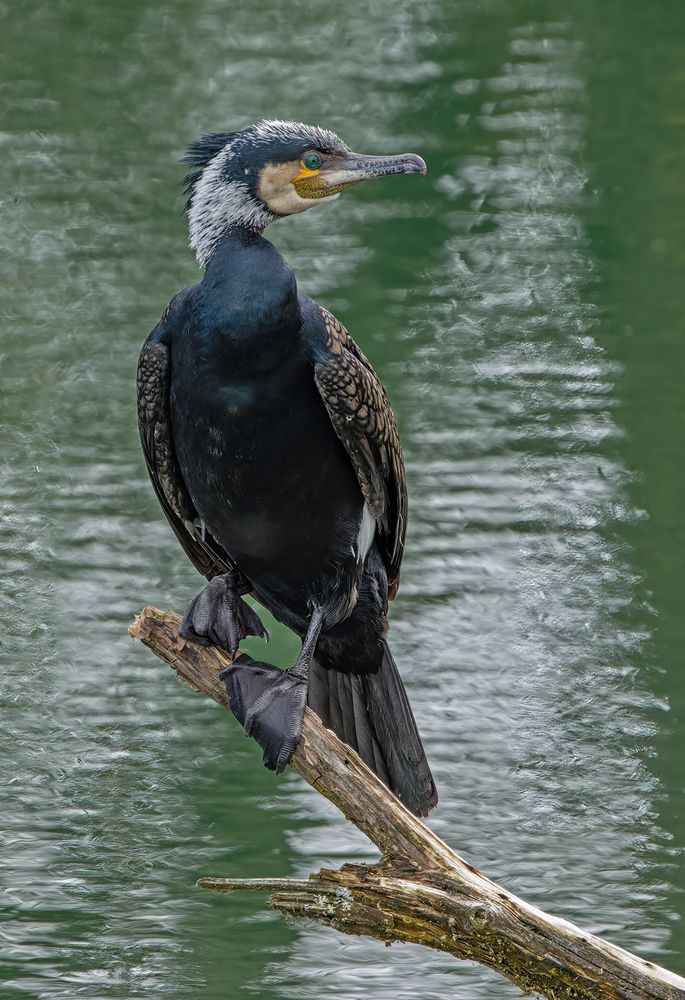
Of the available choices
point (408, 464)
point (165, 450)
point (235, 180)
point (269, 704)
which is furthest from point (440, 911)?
point (408, 464)

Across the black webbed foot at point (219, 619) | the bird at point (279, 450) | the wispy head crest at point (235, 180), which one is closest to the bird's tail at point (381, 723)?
the bird at point (279, 450)

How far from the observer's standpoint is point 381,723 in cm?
399

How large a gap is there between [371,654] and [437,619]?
2015 mm

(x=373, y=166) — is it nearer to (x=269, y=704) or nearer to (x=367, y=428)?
(x=367, y=428)

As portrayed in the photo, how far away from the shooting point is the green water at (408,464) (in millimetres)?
4820

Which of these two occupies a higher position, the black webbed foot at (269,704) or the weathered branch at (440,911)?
the black webbed foot at (269,704)

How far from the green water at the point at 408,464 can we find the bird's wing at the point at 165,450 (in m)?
1.16

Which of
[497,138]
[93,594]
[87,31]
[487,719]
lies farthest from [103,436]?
[87,31]

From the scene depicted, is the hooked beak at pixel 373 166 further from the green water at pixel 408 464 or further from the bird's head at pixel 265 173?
the green water at pixel 408 464

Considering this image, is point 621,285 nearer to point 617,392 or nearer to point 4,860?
point 617,392

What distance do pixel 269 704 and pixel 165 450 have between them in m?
0.65

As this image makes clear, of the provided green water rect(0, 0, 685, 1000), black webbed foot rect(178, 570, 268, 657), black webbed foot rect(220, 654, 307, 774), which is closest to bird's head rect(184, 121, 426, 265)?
black webbed foot rect(178, 570, 268, 657)

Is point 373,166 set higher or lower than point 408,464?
higher

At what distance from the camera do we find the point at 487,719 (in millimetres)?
5543
